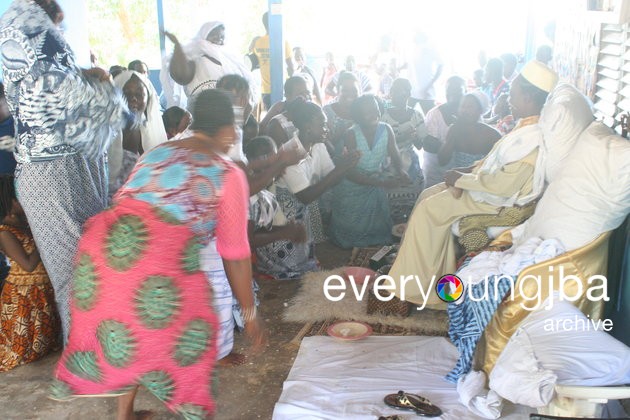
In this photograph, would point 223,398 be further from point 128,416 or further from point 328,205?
point 328,205

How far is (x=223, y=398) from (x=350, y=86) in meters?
3.66

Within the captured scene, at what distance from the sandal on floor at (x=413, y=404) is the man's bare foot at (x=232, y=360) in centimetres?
93

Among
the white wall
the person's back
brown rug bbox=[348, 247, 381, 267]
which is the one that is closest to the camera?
brown rug bbox=[348, 247, 381, 267]

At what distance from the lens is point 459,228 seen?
12.8ft

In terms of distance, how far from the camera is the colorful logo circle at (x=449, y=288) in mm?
3393

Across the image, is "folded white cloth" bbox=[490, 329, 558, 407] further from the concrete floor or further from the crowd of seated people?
the concrete floor

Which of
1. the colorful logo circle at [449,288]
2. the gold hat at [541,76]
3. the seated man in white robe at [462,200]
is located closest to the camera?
the colorful logo circle at [449,288]

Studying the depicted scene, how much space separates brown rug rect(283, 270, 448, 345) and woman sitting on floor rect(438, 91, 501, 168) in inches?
65.1

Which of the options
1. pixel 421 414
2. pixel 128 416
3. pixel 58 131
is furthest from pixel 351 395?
pixel 58 131

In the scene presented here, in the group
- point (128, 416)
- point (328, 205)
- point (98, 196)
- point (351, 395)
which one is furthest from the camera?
point (328, 205)

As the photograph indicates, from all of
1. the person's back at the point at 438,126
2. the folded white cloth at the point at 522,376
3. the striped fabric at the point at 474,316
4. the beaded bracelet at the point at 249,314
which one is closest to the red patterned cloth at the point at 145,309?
the beaded bracelet at the point at 249,314

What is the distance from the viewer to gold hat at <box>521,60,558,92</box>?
3914mm

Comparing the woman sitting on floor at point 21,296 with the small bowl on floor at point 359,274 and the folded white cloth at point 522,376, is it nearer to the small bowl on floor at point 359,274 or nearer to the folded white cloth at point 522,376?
the small bowl on floor at point 359,274

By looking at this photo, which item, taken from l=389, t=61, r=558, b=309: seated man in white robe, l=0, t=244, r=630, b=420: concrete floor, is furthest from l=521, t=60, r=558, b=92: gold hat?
l=0, t=244, r=630, b=420: concrete floor
